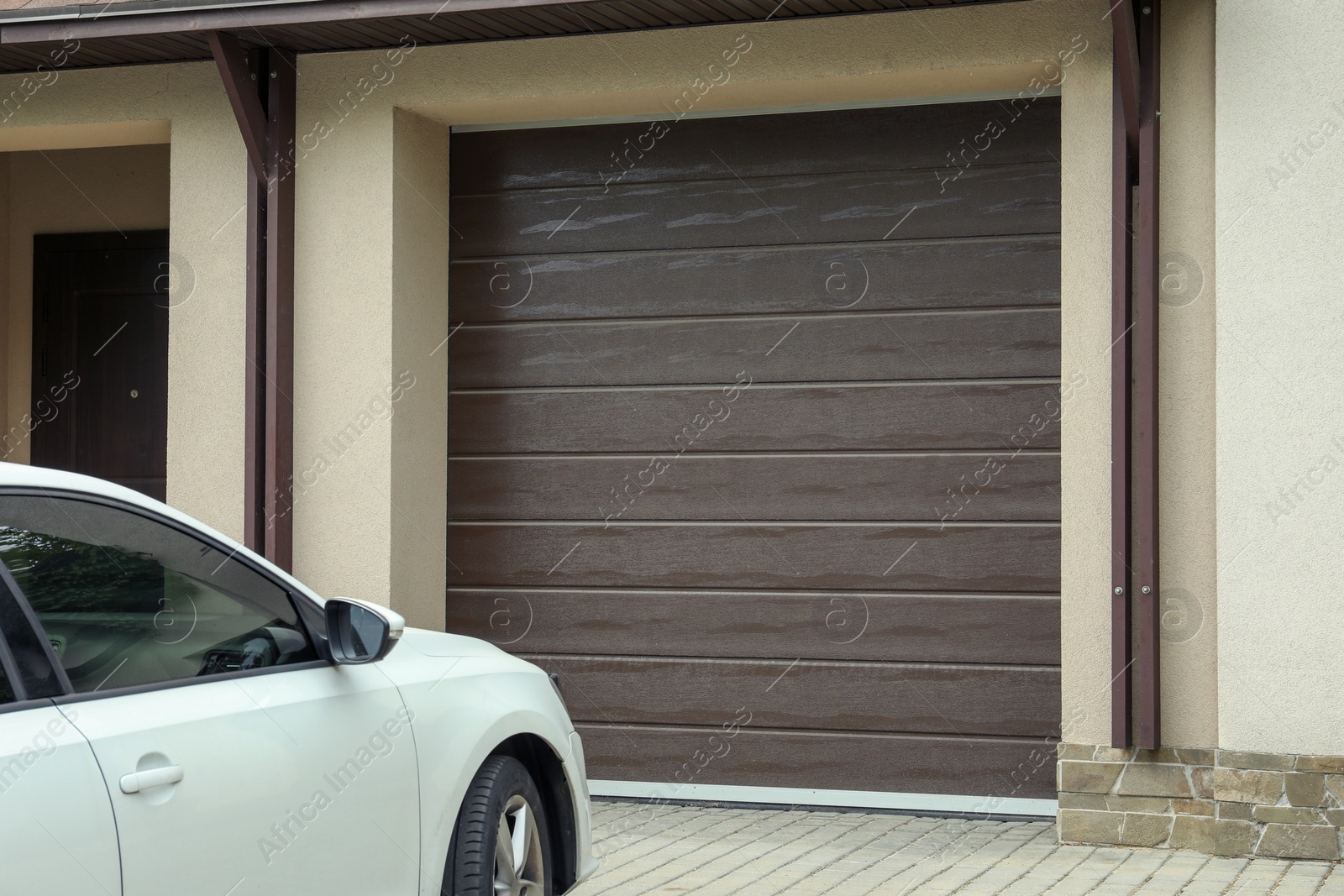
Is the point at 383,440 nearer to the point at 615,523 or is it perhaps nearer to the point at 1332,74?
the point at 615,523

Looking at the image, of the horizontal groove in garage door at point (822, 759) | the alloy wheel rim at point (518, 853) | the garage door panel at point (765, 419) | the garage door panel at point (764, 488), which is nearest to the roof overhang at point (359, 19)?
the garage door panel at point (765, 419)

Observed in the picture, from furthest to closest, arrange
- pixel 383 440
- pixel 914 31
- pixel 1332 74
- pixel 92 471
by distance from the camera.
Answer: pixel 92 471 → pixel 383 440 → pixel 914 31 → pixel 1332 74

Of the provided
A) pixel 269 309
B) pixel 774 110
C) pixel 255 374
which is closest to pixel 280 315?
pixel 269 309

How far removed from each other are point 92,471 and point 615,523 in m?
3.71

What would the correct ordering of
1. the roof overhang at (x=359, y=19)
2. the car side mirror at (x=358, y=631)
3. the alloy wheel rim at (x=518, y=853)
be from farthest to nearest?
the roof overhang at (x=359, y=19)
the alloy wheel rim at (x=518, y=853)
the car side mirror at (x=358, y=631)

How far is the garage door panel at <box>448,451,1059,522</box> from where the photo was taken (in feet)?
22.1

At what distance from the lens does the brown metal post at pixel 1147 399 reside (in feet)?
19.5

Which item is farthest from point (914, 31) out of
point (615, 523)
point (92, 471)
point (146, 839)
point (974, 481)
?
point (92, 471)

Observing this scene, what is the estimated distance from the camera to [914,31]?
6.46m

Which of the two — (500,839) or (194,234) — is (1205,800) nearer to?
(500,839)

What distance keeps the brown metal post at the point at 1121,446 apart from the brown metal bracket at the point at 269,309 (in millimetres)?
3850

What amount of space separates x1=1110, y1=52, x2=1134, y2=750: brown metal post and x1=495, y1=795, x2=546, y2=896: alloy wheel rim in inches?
114

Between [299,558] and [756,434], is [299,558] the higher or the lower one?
the lower one

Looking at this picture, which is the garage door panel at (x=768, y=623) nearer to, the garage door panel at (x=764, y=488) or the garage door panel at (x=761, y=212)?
the garage door panel at (x=764, y=488)
